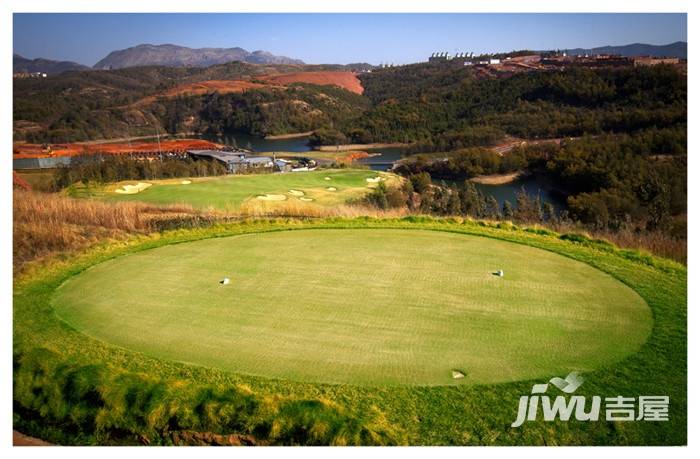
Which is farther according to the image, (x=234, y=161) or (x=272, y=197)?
(x=234, y=161)

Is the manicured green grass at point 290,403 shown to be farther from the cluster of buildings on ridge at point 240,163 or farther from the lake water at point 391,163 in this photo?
the cluster of buildings on ridge at point 240,163

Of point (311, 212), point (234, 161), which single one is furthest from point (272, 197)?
point (234, 161)

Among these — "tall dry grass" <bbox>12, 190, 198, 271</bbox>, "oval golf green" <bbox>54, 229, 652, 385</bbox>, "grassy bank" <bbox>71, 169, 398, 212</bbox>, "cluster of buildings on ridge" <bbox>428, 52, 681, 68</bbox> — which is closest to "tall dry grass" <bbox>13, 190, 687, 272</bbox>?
"tall dry grass" <bbox>12, 190, 198, 271</bbox>

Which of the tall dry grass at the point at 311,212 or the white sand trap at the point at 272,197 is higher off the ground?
the white sand trap at the point at 272,197

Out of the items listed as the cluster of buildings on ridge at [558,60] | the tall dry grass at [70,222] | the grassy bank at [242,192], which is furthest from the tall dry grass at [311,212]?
the cluster of buildings on ridge at [558,60]

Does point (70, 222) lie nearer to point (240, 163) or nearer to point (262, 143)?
point (240, 163)

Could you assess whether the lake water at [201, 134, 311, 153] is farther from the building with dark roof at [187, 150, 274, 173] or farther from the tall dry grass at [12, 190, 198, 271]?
the tall dry grass at [12, 190, 198, 271]

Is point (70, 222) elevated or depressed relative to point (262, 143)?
depressed
